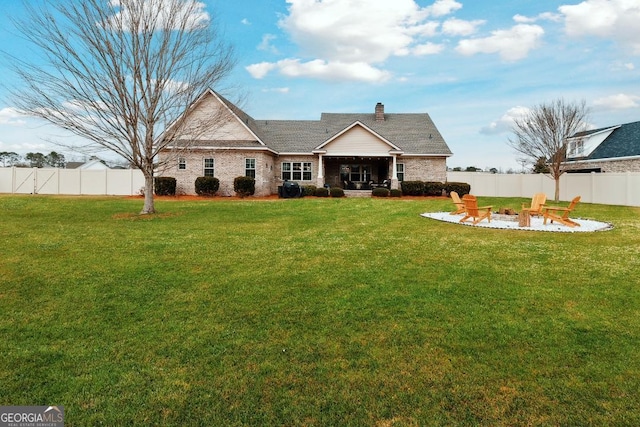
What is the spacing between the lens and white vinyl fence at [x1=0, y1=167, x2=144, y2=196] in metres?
31.2

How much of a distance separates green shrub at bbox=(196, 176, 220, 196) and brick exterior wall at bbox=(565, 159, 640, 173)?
26151 millimetres

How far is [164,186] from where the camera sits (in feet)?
83.7

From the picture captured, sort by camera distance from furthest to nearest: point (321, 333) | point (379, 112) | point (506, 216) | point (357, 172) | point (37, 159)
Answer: point (37, 159), point (379, 112), point (357, 172), point (506, 216), point (321, 333)

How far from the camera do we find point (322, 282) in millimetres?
6574

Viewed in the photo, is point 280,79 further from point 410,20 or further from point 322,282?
point 322,282

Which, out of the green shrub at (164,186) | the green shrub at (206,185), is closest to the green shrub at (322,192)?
the green shrub at (206,185)

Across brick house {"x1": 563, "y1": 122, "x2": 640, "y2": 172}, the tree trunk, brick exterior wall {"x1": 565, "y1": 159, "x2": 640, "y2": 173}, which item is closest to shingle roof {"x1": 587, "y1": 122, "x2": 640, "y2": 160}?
brick house {"x1": 563, "y1": 122, "x2": 640, "y2": 172}

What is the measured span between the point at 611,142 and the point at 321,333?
33.8 metres

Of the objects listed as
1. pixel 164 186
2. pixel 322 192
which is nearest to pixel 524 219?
pixel 322 192

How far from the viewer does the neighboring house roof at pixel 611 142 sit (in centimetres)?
2728

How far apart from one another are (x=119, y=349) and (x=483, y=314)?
450cm

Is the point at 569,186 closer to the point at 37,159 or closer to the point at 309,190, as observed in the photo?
the point at 309,190

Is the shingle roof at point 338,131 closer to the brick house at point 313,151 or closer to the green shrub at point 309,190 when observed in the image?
the brick house at point 313,151

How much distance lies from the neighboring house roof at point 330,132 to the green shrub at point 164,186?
2931 millimetres
